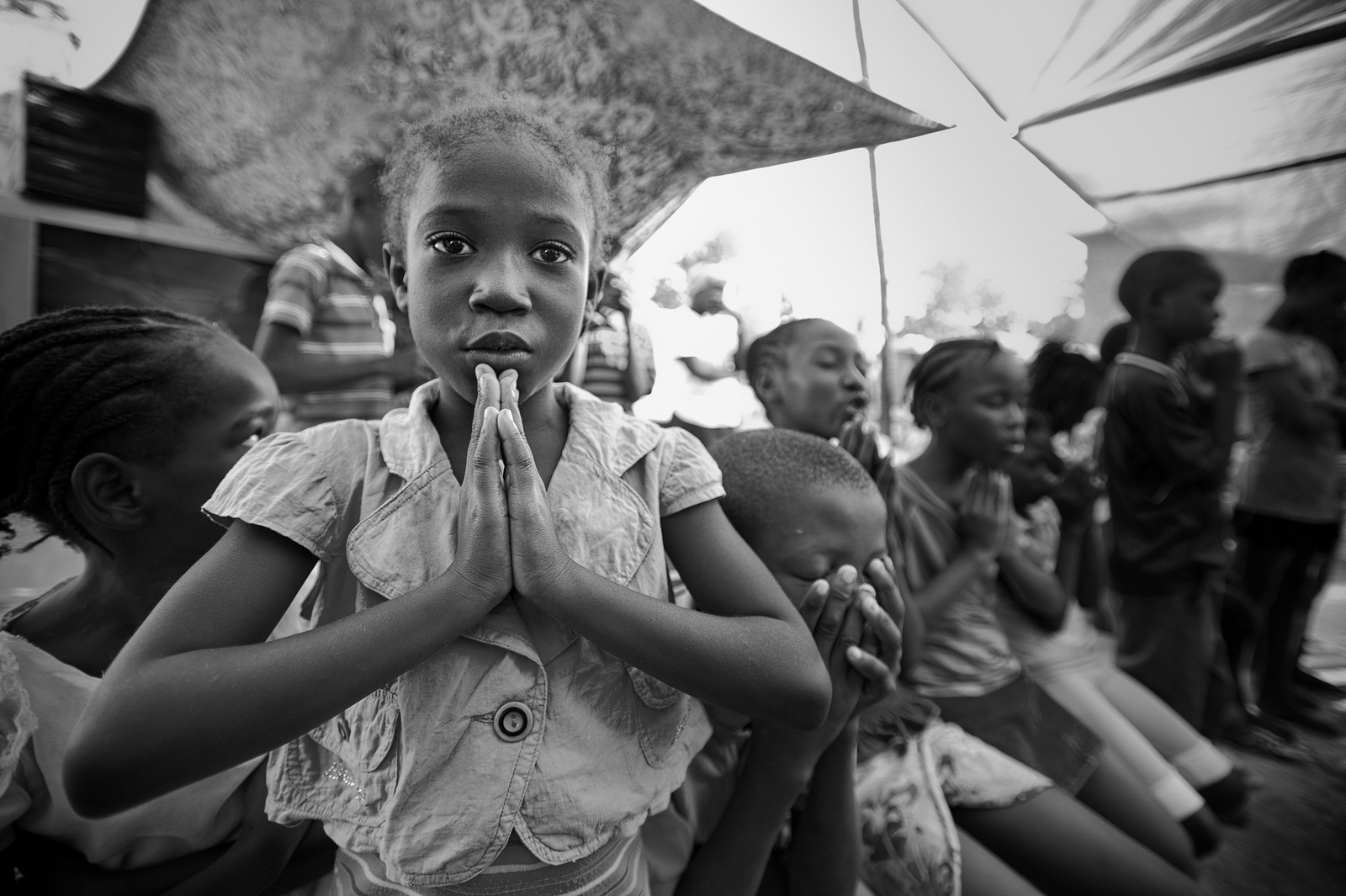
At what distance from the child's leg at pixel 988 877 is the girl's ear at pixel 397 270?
4.23ft

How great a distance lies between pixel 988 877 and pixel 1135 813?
22.7 inches

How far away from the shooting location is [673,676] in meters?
0.76

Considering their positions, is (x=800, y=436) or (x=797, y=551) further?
(x=800, y=436)

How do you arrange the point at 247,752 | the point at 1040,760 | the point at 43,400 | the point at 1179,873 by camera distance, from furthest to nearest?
the point at 1040,760 → the point at 1179,873 → the point at 43,400 → the point at 247,752

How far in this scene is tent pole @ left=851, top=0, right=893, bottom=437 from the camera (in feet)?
4.47

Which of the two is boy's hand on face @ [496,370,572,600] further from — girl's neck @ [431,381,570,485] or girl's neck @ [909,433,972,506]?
girl's neck @ [909,433,972,506]

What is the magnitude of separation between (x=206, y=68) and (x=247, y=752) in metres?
1.00

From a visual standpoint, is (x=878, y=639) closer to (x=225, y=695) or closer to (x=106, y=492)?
(x=225, y=695)

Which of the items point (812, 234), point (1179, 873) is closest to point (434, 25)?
point (812, 234)

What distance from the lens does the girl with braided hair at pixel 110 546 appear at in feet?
2.87

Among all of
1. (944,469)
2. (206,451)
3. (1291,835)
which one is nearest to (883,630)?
(944,469)

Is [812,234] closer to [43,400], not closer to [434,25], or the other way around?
[434,25]

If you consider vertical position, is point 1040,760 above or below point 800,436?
below

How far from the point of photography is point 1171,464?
7.33ft
